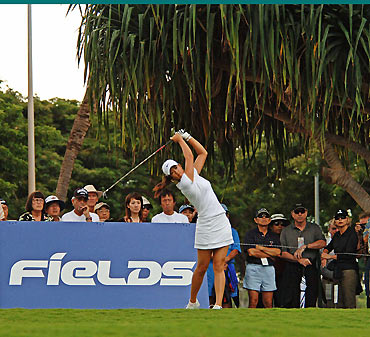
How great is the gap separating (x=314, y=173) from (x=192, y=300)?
652 inches

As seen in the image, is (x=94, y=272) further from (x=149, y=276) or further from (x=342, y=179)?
(x=342, y=179)

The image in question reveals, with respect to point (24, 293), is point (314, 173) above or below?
above

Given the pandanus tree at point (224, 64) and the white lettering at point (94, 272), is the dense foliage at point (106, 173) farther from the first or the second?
the white lettering at point (94, 272)

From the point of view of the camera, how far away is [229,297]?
384 inches

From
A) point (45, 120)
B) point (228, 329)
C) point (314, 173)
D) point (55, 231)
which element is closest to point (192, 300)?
point (55, 231)

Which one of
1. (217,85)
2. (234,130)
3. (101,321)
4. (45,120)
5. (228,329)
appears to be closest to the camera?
(228,329)

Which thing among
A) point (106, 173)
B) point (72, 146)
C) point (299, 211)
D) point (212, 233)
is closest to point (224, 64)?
point (299, 211)

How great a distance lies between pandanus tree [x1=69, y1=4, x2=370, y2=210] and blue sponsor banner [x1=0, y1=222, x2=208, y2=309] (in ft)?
7.06

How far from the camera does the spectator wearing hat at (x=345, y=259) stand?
995 cm

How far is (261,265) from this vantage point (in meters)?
9.84

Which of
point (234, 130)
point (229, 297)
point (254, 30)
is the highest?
point (254, 30)

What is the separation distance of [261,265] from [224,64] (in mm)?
2783

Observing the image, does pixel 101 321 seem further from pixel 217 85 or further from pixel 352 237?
pixel 217 85

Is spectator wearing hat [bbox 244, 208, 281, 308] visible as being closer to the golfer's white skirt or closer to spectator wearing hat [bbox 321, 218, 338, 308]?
spectator wearing hat [bbox 321, 218, 338, 308]
